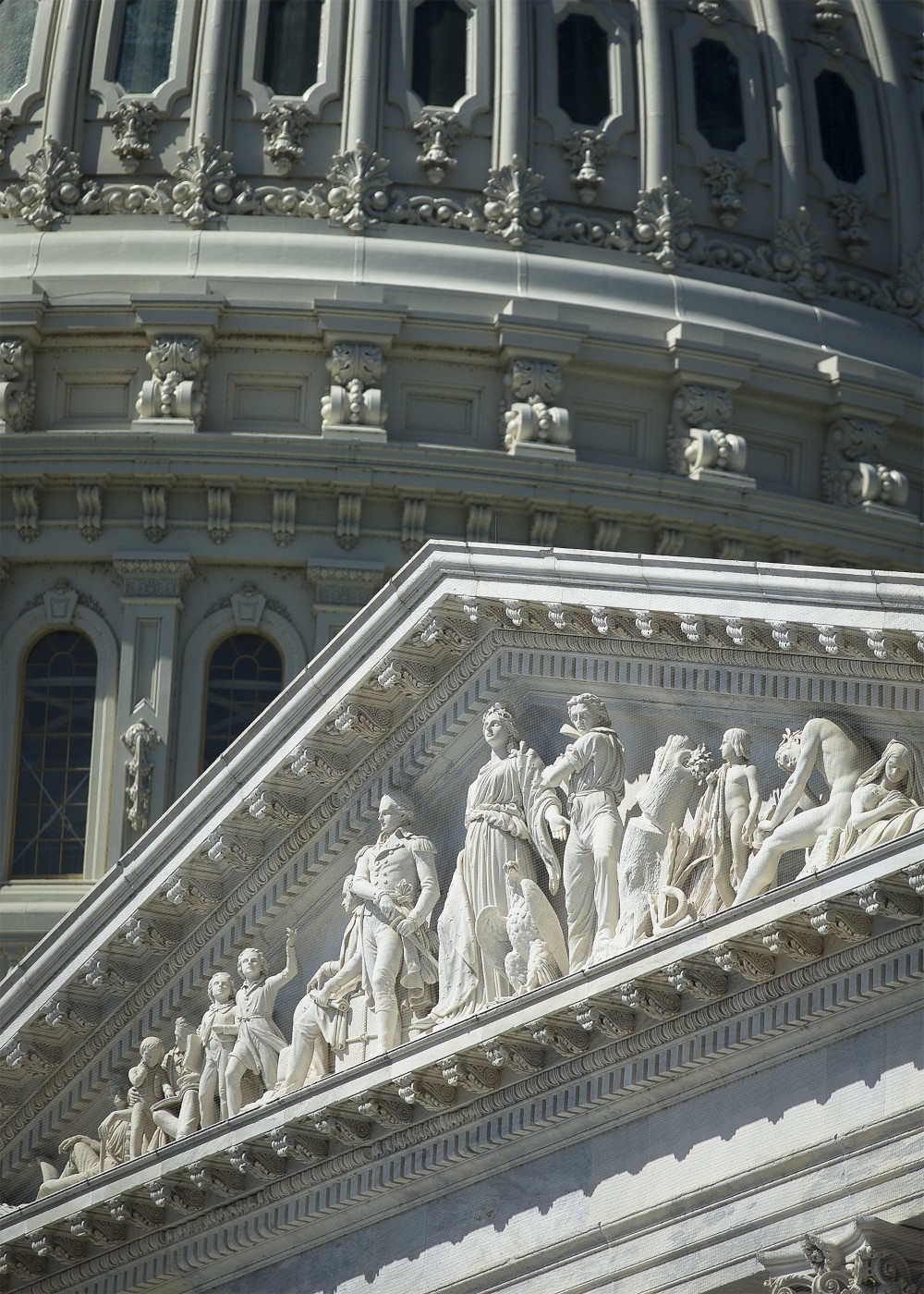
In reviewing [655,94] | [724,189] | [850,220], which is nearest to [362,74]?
[655,94]

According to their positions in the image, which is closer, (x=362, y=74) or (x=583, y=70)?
(x=362, y=74)

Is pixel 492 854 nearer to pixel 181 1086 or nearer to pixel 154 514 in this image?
pixel 181 1086

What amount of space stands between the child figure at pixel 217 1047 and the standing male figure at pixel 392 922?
4.16 ft

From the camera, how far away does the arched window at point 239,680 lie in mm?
55969

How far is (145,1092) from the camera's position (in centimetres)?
3962

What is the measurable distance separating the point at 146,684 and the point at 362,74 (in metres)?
11.2

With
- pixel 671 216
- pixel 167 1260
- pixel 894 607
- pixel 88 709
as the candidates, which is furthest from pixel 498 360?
pixel 894 607

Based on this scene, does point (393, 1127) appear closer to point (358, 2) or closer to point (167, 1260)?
point (167, 1260)

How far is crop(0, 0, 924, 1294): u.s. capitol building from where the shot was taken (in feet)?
109

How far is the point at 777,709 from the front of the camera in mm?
33656

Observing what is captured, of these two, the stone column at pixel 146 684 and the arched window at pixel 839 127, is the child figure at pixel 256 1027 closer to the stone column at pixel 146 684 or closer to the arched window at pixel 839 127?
the stone column at pixel 146 684

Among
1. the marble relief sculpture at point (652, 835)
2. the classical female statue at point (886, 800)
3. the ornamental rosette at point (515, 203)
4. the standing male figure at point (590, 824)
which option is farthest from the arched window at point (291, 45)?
the classical female statue at point (886, 800)

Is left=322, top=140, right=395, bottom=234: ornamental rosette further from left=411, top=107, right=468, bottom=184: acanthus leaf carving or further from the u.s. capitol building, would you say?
left=411, top=107, right=468, bottom=184: acanthus leaf carving

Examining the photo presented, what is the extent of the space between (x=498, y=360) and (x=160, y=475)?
5.77 m
